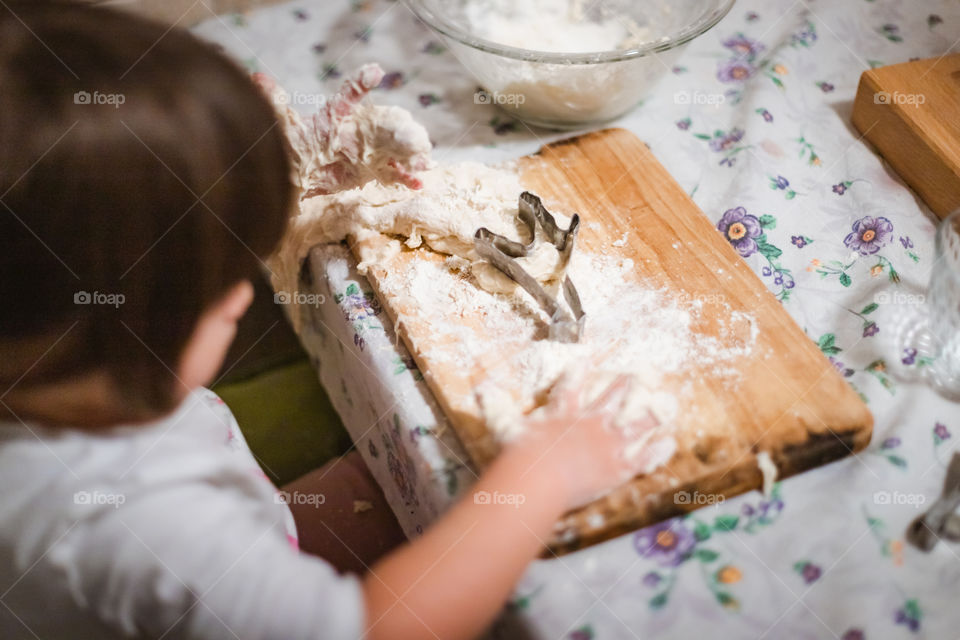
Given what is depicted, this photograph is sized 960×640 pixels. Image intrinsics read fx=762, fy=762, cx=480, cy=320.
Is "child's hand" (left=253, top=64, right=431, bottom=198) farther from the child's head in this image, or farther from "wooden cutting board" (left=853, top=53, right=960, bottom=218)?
"wooden cutting board" (left=853, top=53, right=960, bottom=218)

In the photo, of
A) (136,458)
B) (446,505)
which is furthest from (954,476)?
(136,458)

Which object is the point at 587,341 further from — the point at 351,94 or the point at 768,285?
the point at 351,94

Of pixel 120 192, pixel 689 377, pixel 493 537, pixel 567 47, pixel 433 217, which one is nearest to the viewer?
pixel 120 192

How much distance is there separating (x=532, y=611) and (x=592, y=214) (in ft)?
1.44

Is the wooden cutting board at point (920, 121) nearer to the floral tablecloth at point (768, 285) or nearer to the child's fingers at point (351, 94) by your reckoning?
the floral tablecloth at point (768, 285)

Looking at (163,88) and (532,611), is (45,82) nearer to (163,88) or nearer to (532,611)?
(163,88)

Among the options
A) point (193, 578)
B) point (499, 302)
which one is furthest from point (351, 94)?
point (193, 578)

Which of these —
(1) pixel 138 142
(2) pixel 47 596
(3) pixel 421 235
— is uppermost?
(1) pixel 138 142

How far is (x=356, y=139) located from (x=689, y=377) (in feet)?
1.35

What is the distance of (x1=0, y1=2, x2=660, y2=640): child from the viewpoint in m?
0.49

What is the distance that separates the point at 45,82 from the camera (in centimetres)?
48

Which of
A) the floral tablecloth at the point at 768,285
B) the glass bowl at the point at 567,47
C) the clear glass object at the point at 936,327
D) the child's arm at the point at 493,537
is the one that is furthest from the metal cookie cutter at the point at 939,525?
the glass bowl at the point at 567,47

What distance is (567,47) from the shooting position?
1.03 meters

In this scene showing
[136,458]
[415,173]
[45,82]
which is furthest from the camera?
[415,173]
